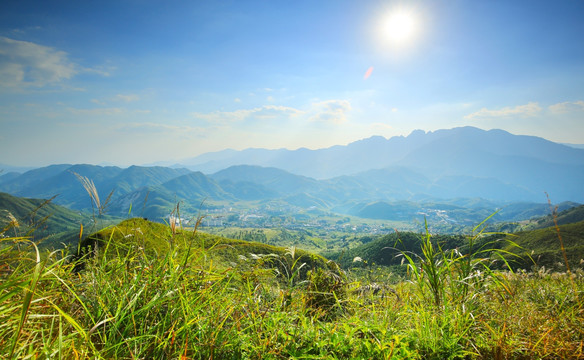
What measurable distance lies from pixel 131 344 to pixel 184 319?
43cm

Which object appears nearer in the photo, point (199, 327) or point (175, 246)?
point (199, 327)

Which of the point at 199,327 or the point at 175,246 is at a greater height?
the point at 175,246

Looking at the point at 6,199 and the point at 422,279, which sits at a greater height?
the point at 422,279

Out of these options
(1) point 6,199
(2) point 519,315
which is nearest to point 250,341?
(2) point 519,315

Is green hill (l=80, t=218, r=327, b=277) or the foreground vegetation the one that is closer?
the foreground vegetation

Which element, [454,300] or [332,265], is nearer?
[454,300]

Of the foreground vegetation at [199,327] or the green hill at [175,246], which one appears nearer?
the foreground vegetation at [199,327]

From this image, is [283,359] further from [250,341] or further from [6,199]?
[6,199]

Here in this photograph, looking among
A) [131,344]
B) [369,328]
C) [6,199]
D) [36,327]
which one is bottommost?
[6,199]

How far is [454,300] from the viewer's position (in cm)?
337

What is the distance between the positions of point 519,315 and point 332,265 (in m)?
2.58

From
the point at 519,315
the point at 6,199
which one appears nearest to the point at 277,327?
the point at 519,315

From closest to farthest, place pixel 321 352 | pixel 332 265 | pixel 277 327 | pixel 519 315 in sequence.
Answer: pixel 321 352
pixel 277 327
pixel 519 315
pixel 332 265

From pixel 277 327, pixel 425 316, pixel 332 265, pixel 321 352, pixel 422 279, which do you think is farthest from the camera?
pixel 332 265
